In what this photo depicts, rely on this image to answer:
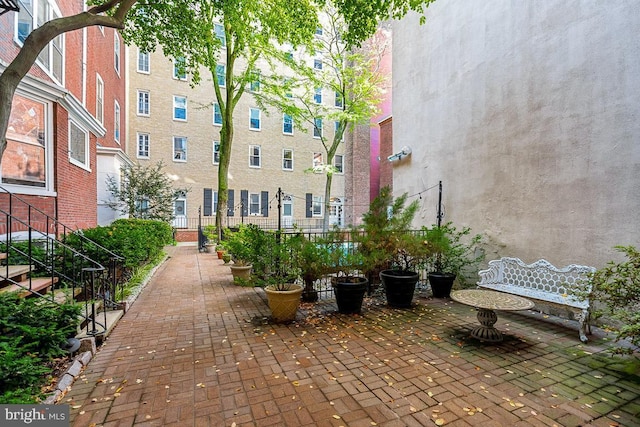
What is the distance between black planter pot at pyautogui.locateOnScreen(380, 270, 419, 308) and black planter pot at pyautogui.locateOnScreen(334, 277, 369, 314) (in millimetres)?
634

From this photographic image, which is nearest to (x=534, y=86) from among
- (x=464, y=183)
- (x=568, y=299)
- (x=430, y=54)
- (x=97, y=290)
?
(x=464, y=183)

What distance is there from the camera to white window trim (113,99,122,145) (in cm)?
1357

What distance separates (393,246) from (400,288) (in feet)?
2.79

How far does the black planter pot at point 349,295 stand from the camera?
518 cm

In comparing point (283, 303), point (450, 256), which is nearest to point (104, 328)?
point (283, 303)

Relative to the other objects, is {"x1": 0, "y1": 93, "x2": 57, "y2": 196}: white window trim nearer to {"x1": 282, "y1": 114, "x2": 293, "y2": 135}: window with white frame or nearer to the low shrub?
the low shrub

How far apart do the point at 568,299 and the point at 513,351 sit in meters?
1.46

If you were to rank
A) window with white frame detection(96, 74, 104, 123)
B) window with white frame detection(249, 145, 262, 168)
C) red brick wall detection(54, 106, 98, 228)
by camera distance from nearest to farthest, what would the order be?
red brick wall detection(54, 106, 98, 228) → window with white frame detection(96, 74, 104, 123) → window with white frame detection(249, 145, 262, 168)

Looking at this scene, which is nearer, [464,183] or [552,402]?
[552,402]

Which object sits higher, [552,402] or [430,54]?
[430,54]

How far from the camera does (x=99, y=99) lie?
11.0m

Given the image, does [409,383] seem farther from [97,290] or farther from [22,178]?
[22,178]

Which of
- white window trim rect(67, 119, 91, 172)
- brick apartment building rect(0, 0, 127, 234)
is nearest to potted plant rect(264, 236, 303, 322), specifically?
brick apartment building rect(0, 0, 127, 234)

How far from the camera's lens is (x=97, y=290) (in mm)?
5051
